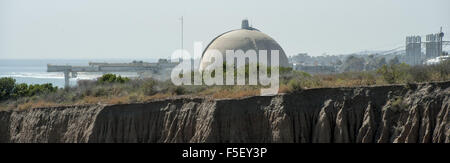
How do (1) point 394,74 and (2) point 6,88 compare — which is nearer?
(1) point 394,74

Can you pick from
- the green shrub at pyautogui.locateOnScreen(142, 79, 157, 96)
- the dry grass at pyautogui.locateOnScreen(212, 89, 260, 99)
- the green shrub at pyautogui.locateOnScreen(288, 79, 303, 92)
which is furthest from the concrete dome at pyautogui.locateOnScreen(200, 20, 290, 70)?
the green shrub at pyautogui.locateOnScreen(288, 79, 303, 92)

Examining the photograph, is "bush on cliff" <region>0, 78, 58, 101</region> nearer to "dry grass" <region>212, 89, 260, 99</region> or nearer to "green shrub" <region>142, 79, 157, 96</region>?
"green shrub" <region>142, 79, 157, 96</region>

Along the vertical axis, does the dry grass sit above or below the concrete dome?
below

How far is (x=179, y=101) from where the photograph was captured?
28172 millimetres

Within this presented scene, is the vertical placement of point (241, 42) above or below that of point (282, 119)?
above

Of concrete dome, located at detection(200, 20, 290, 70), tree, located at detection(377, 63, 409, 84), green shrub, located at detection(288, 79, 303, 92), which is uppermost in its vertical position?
concrete dome, located at detection(200, 20, 290, 70)

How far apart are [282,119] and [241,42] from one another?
96.9 ft

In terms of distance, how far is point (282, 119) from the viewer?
82.1 ft

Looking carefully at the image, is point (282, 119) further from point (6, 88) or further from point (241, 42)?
point (241, 42)

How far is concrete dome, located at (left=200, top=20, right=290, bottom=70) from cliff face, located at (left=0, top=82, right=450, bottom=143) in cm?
2414

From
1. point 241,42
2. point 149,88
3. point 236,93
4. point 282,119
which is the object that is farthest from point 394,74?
point 241,42

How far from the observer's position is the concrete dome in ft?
177

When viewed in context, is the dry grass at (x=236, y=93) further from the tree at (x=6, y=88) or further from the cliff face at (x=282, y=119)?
the tree at (x=6, y=88)
